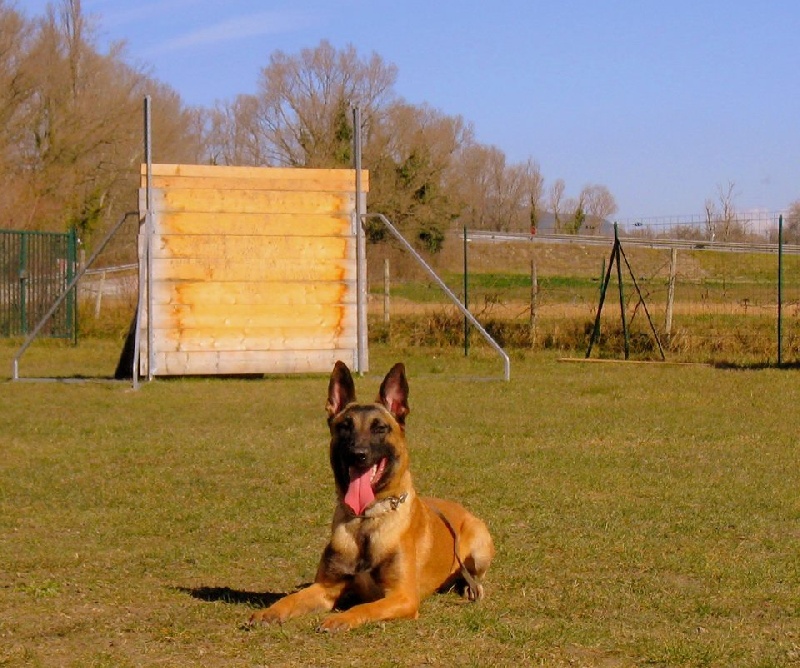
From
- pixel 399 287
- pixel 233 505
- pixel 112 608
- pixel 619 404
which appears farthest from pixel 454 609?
pixel 399 287

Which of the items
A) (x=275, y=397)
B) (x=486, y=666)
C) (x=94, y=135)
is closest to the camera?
(x=486, y=666)

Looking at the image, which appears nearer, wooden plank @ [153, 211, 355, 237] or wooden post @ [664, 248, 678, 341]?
wooden plank @ [153, 211, 355, 237]

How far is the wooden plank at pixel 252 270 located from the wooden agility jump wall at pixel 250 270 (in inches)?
0.6

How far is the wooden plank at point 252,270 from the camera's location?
1673cm

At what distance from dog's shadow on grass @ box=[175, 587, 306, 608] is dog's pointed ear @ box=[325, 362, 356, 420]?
990mm

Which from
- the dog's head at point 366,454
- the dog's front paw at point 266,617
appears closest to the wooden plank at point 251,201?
the dog's head at point 366,454

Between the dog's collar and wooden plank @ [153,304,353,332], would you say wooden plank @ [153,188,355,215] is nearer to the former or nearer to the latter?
wooden plank @ [153,304,353,332]

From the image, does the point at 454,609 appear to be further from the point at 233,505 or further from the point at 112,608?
the point at 233,505

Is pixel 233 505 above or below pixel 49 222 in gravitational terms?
below

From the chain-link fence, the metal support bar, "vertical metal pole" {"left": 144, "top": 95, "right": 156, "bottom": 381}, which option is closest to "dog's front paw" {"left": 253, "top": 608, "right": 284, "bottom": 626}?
the metal support bar

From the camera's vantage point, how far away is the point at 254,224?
17.1m

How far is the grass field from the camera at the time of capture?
4996mm

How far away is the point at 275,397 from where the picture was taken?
15.2 metres

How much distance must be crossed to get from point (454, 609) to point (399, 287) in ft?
82.4
